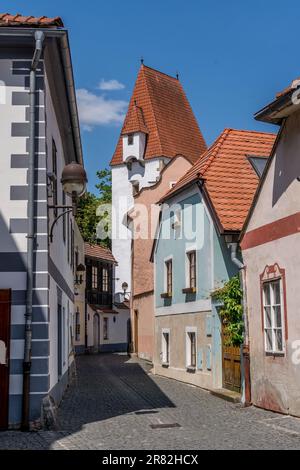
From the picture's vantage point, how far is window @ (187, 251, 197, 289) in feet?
60.1

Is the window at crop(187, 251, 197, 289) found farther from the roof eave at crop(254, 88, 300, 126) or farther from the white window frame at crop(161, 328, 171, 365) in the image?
the roof eave at crop(254, 88, 300, 126)

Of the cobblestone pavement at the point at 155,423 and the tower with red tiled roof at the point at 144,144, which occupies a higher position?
the tower with red tiled roof at the point at 144,144

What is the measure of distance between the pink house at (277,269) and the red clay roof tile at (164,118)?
35.4 m

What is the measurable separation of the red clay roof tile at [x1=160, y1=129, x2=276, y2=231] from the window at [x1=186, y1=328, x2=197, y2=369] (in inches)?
153

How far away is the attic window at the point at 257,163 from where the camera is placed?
17913 mm

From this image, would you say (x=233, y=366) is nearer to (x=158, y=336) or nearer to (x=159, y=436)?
(x=159, y=436)

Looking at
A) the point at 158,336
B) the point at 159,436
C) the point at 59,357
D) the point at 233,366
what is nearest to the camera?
the point at 159,436

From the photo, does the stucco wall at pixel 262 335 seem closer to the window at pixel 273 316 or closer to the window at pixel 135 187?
the window at pixel 273 316

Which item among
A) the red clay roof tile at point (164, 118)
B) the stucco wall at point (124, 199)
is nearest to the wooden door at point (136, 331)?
the stucco wall at point (124, 199)

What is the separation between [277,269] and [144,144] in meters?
38.9

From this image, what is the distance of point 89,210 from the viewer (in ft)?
172

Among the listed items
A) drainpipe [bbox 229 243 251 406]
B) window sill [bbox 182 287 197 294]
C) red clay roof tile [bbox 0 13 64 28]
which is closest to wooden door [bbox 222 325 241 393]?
drainpipe [bbox 229 243 251 406]

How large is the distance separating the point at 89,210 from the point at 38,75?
42.2 meters
